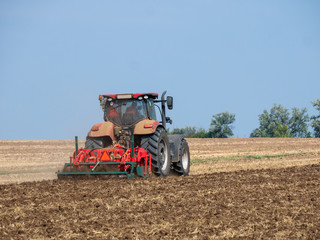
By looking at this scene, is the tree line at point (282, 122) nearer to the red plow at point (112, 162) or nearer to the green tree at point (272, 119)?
the green tree at point (272, 119)

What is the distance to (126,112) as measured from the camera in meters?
13.2

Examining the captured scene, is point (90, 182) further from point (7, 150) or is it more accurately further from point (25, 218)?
point (7, 150)

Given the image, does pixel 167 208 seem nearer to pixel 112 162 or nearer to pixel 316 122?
pixel 112 162

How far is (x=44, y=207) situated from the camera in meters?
8.72

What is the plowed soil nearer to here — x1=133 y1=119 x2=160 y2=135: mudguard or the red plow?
the red plow

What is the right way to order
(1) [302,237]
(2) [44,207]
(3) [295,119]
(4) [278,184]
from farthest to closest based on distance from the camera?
(3) [295,119]
(4) [278,184]
(2) [44,207]
(1) [302,237]

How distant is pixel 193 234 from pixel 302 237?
4.65 feet

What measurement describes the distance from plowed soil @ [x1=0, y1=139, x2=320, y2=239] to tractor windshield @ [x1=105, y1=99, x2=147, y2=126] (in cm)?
176

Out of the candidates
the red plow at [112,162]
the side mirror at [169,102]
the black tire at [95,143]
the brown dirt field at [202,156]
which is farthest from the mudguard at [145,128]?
the brown dirt field at [202,156]

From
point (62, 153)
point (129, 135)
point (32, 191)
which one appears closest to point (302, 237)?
point (32, 191)

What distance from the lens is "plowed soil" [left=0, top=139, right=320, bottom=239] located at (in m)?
7.03

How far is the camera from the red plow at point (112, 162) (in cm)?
1214

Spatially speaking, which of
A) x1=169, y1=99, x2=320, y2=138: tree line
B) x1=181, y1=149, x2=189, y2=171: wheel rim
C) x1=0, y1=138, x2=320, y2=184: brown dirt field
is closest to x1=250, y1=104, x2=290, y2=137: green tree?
x1=169, y1=99, x2=320, y2=138: tree line

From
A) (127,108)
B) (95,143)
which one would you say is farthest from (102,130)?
(127,108)
